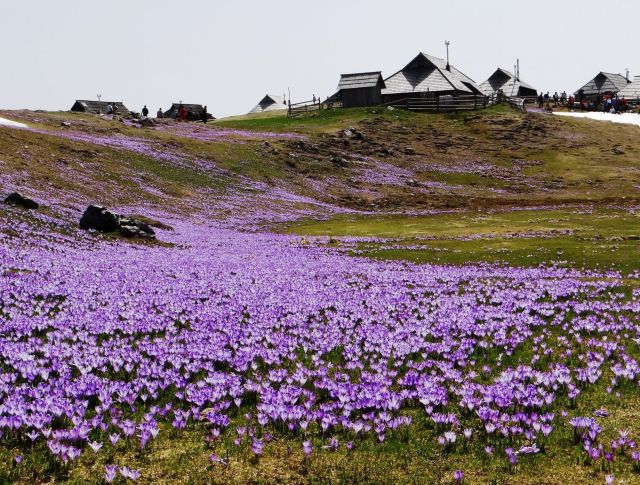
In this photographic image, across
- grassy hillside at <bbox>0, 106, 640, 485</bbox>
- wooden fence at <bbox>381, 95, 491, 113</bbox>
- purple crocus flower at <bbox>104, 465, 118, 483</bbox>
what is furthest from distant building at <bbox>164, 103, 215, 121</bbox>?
purple crocus flower at <bbox>104, 465, 118, 483</bbox>

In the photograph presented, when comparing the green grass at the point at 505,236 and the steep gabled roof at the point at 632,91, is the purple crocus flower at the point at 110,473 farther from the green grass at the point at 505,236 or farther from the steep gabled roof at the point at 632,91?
the steep gabled roof at the point at 632,91

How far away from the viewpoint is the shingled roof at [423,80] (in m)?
123

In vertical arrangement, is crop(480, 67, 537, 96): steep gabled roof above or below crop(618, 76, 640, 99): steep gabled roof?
above

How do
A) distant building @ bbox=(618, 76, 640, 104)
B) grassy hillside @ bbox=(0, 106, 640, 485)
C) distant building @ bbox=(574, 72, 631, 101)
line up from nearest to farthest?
1. grassy hillside @ bbox=(0, 106, 640, 485)
2. distant building @ bbox=(618, 76, 640, 104)
3. distant building @ bbox=(574, 72, 631, 101)

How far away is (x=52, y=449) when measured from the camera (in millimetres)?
6441

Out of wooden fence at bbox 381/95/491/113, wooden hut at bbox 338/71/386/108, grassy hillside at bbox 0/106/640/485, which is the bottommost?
grassy hillside at bbox 0/106/640/485

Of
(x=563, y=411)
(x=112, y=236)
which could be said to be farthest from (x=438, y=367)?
(x=112, y=236)

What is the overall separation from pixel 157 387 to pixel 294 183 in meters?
61.4

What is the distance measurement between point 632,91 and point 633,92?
654 mm

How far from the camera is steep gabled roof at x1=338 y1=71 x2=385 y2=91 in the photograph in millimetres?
121250

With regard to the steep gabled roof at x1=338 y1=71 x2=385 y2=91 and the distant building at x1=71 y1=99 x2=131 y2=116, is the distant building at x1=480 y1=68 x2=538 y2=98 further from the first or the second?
the distant building at x1=71 y1=99 x2=131 y2=116

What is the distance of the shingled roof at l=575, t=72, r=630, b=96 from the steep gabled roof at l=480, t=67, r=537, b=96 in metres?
19.9

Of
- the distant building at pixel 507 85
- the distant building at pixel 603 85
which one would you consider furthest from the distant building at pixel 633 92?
the distant building at pixel 507 85

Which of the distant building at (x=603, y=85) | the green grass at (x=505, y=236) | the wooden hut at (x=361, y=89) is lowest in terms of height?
the green grass at (x=505, y=236)
